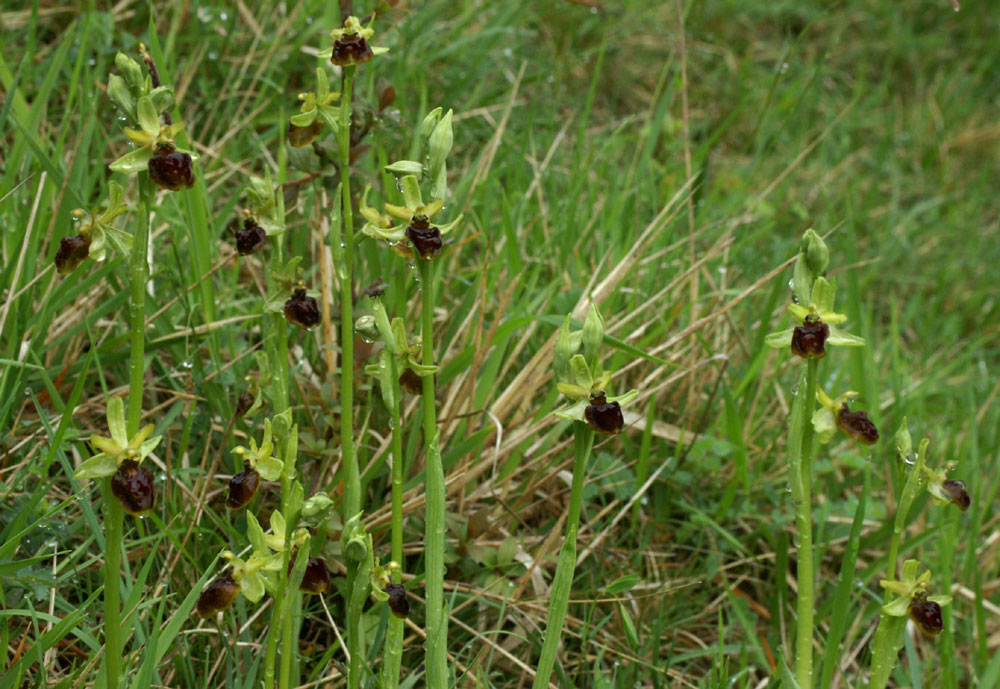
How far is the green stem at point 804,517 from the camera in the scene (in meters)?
1.74

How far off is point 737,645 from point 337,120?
154 cm

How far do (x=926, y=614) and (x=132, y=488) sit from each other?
1.38m

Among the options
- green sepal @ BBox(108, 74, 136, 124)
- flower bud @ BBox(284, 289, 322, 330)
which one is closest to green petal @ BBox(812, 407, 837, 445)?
flower bud @ BBox(284, 289, 322, 330)

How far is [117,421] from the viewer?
1415 millimetres

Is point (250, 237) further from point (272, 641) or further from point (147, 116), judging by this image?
point (272, 641)

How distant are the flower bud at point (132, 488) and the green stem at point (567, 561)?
63 centimetres

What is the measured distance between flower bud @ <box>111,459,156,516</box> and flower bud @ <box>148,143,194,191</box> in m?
0.41

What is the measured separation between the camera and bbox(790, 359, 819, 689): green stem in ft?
5.72

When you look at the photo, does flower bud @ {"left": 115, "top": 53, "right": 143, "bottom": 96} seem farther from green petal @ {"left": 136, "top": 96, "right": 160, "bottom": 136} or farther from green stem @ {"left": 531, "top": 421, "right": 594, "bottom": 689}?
green stem @ {"left": 531, "top": 421, "right": 594, "bottom": 689}

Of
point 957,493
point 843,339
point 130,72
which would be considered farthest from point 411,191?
point 957,493

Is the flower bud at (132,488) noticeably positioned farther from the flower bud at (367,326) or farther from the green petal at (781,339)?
the green petal at (781,339)

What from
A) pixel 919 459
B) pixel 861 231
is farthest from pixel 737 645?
pixel 861 231

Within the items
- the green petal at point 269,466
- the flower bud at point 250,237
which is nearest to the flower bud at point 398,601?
the green petal at point 269,466

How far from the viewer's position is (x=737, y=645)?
2.34 m
